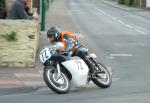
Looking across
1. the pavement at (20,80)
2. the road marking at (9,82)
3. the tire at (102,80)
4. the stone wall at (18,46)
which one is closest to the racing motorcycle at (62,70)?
the tire at (102,80)

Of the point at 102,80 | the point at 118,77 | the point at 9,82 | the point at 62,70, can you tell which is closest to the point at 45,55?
the point at 62,70

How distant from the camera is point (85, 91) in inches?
481

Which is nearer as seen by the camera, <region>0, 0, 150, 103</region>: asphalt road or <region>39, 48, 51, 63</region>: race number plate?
<region>0, 0, 150, 103</region>: asphalt road

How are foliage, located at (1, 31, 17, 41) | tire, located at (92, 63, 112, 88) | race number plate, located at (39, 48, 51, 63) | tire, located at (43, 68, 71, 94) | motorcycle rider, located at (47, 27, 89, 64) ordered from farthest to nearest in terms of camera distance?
foliage, located at (1, 31, 17, 41), tire, located at (92, 63, 112, 88), motorcycle rider, located at (47, 27, 89, 64), race number plate, located at (39, 48, 51, 63), tire, located at (43, 68, 71, 94)

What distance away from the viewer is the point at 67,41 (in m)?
12.2

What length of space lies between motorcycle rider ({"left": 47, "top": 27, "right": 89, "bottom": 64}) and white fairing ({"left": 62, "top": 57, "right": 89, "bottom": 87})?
24 cm

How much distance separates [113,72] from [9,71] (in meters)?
2.53

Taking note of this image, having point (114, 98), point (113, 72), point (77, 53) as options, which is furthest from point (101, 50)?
point (114, 98)

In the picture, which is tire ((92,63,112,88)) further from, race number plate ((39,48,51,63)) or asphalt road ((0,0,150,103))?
race number plate ((39,48,51,63))

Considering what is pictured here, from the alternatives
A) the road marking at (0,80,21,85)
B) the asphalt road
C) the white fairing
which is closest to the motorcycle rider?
the white fairing

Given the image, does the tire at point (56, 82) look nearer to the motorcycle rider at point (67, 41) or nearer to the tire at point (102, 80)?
the motorcycle rider at point (67, 41)

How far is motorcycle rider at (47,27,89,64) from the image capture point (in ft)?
39.9

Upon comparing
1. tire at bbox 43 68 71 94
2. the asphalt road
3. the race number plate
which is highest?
the race number plate

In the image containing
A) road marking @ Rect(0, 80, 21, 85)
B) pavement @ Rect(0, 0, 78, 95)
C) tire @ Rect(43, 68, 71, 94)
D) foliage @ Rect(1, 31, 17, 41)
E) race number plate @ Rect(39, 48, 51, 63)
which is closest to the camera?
tire @ Rect(43, 68, 71, 94)
